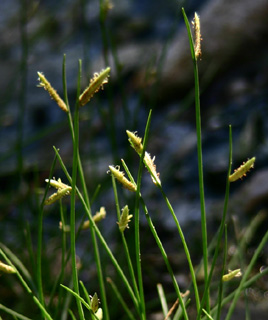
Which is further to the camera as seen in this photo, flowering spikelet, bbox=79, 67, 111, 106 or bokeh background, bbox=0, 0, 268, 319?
bokeh background, bbox=0, 0, 268, 319

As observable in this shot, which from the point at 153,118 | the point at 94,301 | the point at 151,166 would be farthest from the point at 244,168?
the point at 153,118

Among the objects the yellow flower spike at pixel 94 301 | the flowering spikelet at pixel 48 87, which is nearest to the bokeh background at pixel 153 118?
the flowering spikelet at pixel 48 87

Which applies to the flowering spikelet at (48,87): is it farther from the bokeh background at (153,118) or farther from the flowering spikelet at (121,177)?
the bokeh background at (153,118)

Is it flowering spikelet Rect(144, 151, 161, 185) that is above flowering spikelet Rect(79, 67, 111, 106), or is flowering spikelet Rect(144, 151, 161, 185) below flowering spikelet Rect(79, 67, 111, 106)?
below

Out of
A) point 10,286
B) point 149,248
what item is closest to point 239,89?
point 149,248

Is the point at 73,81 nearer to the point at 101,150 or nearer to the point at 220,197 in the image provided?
the point at 101,150

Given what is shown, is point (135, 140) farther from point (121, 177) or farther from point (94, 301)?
point (94, 301)

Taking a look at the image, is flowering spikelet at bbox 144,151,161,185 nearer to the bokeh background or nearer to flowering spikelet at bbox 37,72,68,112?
flowering spikelet at bbox 37,72,68,112

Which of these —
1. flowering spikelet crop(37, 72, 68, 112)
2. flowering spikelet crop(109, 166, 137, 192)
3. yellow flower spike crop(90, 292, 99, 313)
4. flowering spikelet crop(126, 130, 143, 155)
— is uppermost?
flowering spikelet crop(37, 72, 68, 112)


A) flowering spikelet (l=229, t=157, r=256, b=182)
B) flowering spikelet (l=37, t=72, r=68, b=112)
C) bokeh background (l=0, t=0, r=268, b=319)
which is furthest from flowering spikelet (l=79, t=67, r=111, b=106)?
bokeh background (l=0, t=0, r=268, b=319)
